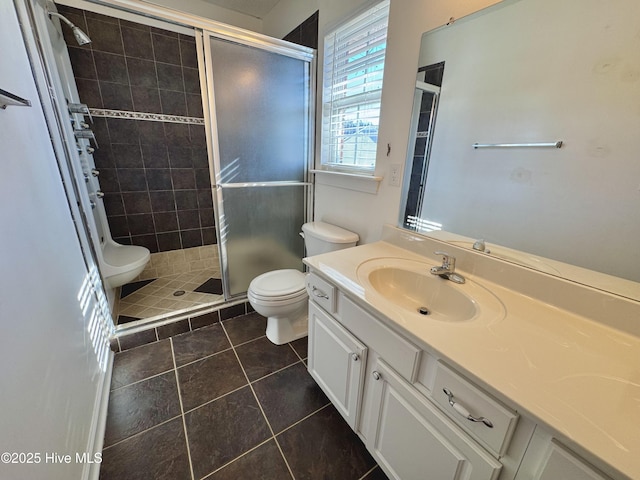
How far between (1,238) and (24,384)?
0.40m

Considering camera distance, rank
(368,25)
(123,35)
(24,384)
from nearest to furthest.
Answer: (24,384) < (368,25) < (123,35)

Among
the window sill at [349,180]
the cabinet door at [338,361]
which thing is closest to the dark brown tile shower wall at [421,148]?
the window sill at [349,180]

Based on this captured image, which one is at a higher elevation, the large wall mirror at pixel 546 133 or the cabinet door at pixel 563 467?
the large wall mirror at pixel 546 133

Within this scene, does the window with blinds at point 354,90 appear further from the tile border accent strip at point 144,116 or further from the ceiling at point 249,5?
the tile border accent strip at point 144,116

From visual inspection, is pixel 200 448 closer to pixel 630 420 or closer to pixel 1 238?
pixel 1 238

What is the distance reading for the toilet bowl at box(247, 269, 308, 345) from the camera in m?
1.65

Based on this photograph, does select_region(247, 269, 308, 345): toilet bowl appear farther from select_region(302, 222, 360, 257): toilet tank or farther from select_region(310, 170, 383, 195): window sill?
select_region(310, 170, 383, 195): window sill

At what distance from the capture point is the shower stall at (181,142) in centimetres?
A: 167

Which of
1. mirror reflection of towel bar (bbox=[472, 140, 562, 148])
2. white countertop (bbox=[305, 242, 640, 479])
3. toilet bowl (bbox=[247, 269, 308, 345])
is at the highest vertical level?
mirror reflection of towel bar (bbox=[472, 140, 562, 148])

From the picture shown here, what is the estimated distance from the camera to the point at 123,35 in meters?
2.16

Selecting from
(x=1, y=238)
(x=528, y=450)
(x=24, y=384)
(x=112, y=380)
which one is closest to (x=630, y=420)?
(x=528, y=450)

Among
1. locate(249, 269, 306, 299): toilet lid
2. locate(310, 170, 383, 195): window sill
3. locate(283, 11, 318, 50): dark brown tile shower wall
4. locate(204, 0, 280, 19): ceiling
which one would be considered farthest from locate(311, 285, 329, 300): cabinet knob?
locate(204, 0, 280, 19): ceiling

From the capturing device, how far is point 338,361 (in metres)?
1.16

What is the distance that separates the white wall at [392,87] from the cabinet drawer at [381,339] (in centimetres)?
67
